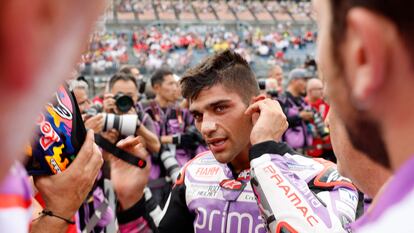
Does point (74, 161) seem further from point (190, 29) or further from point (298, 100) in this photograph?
point (190, 29)

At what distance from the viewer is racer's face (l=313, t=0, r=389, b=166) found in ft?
1.90

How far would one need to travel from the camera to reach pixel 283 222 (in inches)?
49.9

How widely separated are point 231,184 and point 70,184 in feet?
2.02

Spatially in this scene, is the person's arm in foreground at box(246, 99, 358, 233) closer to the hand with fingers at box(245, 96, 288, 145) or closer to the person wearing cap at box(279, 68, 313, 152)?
the hand with fingers at box(245, 96, 288, 145)

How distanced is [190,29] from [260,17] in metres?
5.91

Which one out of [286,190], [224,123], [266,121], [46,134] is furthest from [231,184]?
[46,134]

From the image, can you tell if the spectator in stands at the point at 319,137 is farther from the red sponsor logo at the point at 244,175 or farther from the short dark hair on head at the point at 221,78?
the red sponsor logo at the point at 244,175

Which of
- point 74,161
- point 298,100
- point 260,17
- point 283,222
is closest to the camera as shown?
point 283,222

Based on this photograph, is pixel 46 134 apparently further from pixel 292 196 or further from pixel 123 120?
pixel 123 120

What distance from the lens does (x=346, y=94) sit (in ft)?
1.95

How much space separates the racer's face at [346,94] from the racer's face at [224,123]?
115 cm

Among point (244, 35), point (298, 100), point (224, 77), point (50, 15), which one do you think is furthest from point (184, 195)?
point (244, 35)

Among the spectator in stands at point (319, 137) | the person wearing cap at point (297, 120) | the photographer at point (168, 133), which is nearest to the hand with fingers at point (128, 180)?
the photographer at point (168, 133)

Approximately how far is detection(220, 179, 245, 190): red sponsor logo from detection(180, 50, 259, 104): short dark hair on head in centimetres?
30
